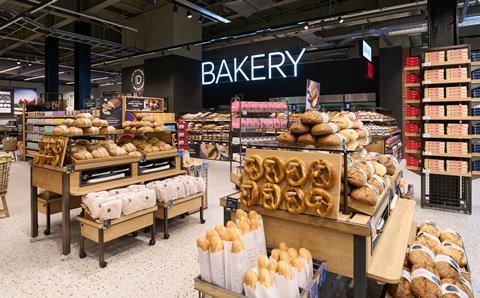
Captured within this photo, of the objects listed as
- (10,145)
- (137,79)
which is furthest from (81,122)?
(10,145)

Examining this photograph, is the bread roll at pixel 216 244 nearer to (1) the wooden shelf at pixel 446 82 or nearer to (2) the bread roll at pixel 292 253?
(2) the bread roll at pixel 292 253

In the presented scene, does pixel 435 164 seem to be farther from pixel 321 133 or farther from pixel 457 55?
pixel 321 133

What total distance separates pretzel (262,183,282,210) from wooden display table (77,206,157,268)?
1.92 m

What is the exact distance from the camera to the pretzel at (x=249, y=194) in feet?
6.13

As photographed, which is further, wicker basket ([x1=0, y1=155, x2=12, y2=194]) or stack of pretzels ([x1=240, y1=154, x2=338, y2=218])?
wicker basket ([x1=0, y1=155, x2=12, y2=194])

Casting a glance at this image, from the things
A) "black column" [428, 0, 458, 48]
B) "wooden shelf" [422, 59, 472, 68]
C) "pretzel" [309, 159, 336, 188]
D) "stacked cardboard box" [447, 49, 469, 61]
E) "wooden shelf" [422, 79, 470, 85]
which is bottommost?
"pretzel" [309, 159, 336, 188]

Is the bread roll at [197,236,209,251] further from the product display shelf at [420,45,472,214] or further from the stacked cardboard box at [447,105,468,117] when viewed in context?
the stacked cardboard box at [447,105,468,117]

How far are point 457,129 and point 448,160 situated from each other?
1.59 feet

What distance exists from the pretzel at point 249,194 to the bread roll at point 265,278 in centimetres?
51

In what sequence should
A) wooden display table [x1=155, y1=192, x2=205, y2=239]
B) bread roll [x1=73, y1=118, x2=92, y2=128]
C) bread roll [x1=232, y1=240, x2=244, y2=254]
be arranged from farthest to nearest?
wooden display table [x1=155, y1=192, x2=205, y2=239] < bread roll [x1=73, y1=118, x2=92, y2=128] < bread roll [x1=232, y1=240, x2=244, y2=254]

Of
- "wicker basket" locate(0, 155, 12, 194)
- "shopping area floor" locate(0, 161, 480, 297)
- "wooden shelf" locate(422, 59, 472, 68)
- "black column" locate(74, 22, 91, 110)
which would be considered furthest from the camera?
"black column" locate(74, 22, 91, 110)

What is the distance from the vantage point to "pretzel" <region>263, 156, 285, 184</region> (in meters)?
1.79

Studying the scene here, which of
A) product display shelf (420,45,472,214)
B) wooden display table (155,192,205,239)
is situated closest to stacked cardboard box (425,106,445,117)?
product display shelf (420,45,472,214)

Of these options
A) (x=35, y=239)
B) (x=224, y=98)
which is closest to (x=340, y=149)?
(x=35, y=239)
